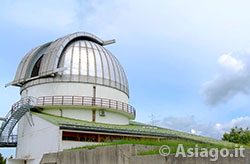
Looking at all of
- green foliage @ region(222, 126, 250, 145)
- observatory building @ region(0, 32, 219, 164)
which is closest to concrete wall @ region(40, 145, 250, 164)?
observatory building @ region(0, 32, 219, 164)

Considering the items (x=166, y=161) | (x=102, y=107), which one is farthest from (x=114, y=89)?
(x=166, y=161)

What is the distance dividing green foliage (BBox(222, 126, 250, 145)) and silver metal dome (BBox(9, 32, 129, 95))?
17143 millimetres

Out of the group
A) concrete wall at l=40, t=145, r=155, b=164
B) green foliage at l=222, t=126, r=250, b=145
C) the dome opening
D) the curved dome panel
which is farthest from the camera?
green foliage at l=222, t=126, r=250, b=145

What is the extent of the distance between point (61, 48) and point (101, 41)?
7057 mm

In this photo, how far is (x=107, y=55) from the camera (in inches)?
1156

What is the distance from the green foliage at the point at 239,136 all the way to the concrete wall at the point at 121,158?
29862 millimetres

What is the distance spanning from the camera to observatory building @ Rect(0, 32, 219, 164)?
21.3m

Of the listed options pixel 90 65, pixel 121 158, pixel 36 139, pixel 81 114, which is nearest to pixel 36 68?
pixel 90 65

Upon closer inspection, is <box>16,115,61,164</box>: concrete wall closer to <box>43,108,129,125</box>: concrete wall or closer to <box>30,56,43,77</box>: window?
<box>43,108,129,125</box>: concrete wall

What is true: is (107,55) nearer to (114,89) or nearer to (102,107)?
(114,89)

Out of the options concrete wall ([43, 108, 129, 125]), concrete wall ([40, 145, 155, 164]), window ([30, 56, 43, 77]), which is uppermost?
window ([30, 56, 43, 77])

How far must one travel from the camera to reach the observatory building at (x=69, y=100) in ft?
69.9

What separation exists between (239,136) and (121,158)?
31.8 m

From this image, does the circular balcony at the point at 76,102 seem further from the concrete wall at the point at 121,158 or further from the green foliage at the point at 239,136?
the green foliage at the point at 239,136
